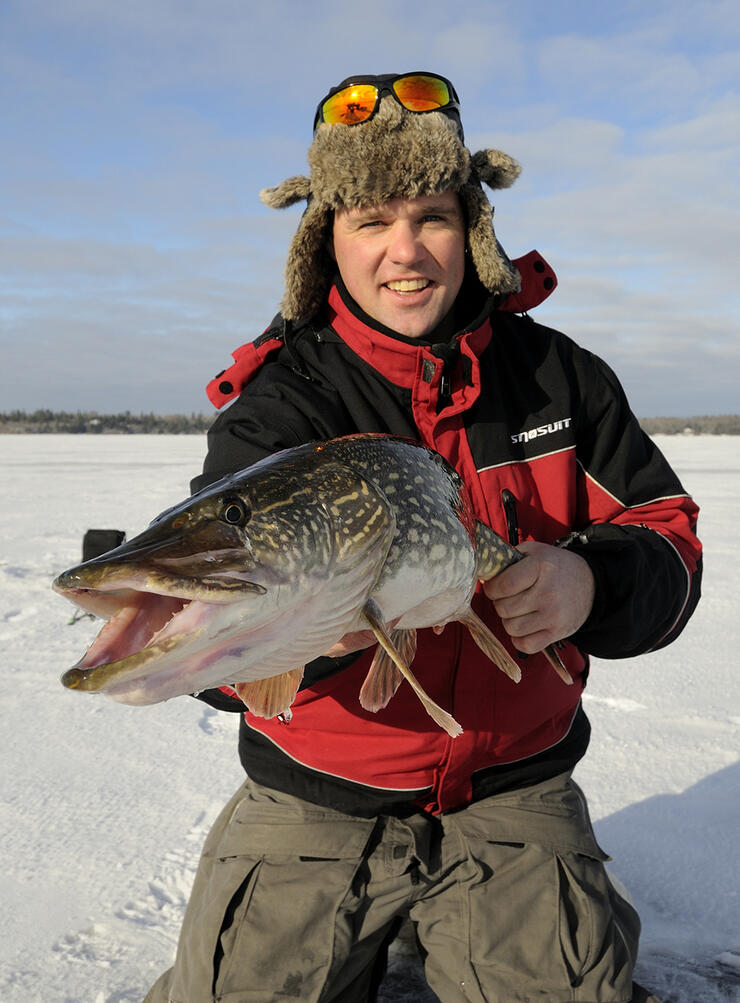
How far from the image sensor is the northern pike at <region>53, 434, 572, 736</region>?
1086 millimetres

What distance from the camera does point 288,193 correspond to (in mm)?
2434

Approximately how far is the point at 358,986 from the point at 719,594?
3846 mm

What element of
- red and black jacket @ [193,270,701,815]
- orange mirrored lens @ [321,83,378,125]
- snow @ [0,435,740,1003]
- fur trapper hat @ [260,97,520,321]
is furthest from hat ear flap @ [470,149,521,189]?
snow @ [0,435,740,1003]

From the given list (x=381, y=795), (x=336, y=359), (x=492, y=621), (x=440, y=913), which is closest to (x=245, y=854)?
(x=381, y=795)

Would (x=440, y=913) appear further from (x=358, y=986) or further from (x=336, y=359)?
(x=336, y=359)

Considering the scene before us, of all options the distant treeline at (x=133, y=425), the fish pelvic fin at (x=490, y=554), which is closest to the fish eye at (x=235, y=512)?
the fish pelvic fin at (x=490, y=554)

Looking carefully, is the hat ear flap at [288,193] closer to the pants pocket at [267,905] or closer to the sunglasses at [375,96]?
the sunglasses at [375,96]

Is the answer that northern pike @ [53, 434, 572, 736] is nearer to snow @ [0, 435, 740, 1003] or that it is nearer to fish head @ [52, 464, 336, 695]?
fish head @ [52, 464, 336, 695]

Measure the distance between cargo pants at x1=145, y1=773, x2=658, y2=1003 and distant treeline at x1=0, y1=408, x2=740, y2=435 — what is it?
2941cm

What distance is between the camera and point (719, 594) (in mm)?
4992

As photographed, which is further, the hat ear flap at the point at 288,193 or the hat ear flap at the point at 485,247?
the hat ear flap at the point at 288,193

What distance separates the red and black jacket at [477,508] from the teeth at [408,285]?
13 centimetres

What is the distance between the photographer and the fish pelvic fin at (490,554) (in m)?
1.64

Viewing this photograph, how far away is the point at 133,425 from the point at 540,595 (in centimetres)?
3318
